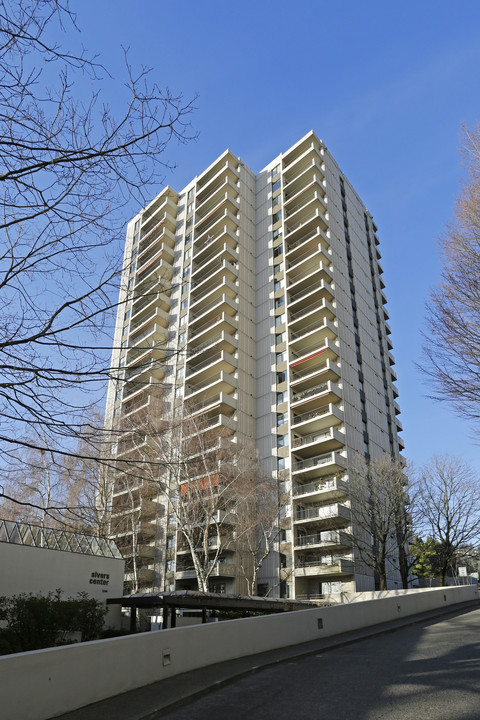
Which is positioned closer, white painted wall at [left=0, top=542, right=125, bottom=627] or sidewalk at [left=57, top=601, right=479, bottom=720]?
sidewalk at [left=57, top=601, right=479, bottom=720]

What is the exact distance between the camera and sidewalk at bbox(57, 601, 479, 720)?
661 centimetres

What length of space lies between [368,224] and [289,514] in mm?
38329

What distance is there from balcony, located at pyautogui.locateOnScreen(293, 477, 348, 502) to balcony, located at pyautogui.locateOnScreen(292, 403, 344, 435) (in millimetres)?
4230

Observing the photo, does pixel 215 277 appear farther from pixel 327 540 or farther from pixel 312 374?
pixel 327 540

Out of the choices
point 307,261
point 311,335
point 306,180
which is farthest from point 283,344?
point 306,180

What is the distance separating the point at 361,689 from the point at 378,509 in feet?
80.7

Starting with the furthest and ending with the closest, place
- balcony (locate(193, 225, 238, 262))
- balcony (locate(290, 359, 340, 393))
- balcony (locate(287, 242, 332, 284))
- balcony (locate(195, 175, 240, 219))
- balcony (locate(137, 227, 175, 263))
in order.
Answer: balcony (locate(137, 227, 175, 263)) → balcony (locate(195, 175, 240, 219)) → balcony (locate(193, 225, 238, 262)) → balcony (locate(287, 242, 332, 284)) → balcony (locate(290, 359, 340, 393))

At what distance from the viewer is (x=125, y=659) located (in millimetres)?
7738

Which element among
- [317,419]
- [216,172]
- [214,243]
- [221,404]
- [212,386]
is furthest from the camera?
[216,172]

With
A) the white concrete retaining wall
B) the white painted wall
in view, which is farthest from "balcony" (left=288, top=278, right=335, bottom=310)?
the white concrete retaining wall

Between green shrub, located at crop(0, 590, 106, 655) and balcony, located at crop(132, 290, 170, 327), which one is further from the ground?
balcony, located at crop(132, 290, 170, 327)

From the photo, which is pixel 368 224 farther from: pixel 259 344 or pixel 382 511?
pixel 382 511

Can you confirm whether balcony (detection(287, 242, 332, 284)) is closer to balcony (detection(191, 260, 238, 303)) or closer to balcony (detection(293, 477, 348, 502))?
balcony (detection(191, 260, 238, 303))

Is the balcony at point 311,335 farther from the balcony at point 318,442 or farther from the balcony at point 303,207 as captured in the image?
the balcony at point 303,207
